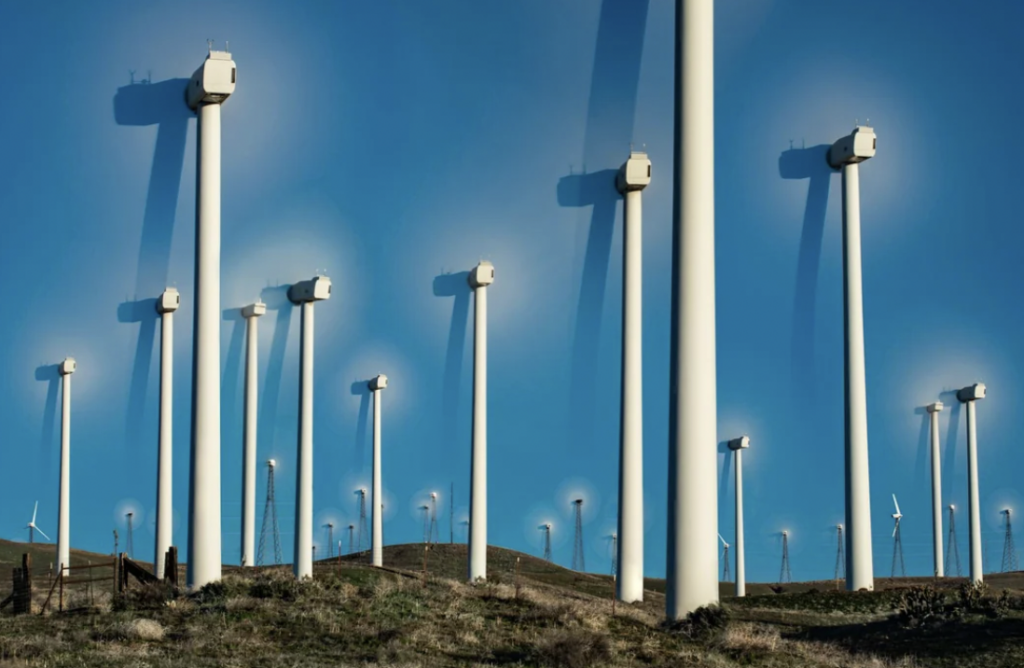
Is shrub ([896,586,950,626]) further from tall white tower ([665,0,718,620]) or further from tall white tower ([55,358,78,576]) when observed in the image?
tall white tower ([55,358,78,576])

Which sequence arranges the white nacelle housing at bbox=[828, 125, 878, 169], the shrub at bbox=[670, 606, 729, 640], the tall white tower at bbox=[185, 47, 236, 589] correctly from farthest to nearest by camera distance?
the white nacelle housing at bbox=[828, 125, 878, 169]
the tall white tower at bbox=[185, 47, 236, 589]
the shrub at bbox=[670, 606, 729, 640]

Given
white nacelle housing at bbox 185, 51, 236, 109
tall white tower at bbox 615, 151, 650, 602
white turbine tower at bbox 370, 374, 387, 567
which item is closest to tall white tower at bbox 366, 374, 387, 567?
white turbine tower at bbox 370, 374, 387, 567

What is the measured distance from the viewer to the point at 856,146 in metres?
79.6

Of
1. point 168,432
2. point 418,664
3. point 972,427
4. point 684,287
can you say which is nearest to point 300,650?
point 418,664

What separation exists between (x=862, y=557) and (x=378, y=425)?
42454mm

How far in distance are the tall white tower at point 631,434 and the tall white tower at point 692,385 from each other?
30.8 m

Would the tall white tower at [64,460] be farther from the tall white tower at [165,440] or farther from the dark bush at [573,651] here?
the dark bush at [573,651]

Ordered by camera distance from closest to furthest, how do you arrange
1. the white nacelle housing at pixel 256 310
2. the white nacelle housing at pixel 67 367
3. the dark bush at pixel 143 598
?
the dark bush at pixel 143 598
the white nacelle housing at pixel 256 310
the white nacelle housing at pixel 67 367

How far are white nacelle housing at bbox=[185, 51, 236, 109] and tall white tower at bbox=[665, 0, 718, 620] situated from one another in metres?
22.2

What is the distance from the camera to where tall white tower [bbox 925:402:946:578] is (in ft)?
364

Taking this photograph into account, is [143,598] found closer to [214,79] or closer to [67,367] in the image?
[214,79]

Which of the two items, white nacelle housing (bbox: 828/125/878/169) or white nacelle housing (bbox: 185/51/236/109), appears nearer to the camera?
white nacelle housing (bbox: 185/51/236/109)

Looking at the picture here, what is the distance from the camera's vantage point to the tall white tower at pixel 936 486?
110938 millimetres

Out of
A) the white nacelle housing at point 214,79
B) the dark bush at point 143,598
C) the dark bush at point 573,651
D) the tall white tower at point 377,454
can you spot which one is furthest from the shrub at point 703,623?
the tall white tower at point 377,454
